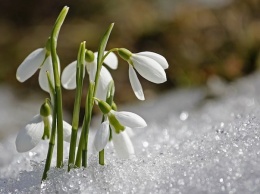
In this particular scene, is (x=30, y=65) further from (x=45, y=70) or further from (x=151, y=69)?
(x=151, y=69)

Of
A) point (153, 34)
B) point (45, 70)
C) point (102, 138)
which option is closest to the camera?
point (102, 138)

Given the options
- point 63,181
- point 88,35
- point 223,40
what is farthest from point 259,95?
point 88,35

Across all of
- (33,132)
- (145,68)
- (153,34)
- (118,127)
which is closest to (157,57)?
(145,68)

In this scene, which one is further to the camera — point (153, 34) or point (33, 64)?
point (153, 34)

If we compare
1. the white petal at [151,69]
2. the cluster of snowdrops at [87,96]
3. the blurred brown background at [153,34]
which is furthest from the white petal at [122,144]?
the blurred brown background at [153,34]

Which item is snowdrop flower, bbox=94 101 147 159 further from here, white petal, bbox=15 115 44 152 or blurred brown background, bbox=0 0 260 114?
blurred brown background, bbox=0 0 260 114

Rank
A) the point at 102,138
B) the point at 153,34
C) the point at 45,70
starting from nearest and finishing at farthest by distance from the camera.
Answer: the point at 102,138
the point at 45,70
the point at 153,34

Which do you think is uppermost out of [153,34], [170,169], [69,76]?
[69,76]

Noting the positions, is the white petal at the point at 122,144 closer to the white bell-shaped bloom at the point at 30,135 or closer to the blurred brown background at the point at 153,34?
the white bell-shaped bloom at the point at 30,135

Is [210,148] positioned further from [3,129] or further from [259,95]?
[3,129]
